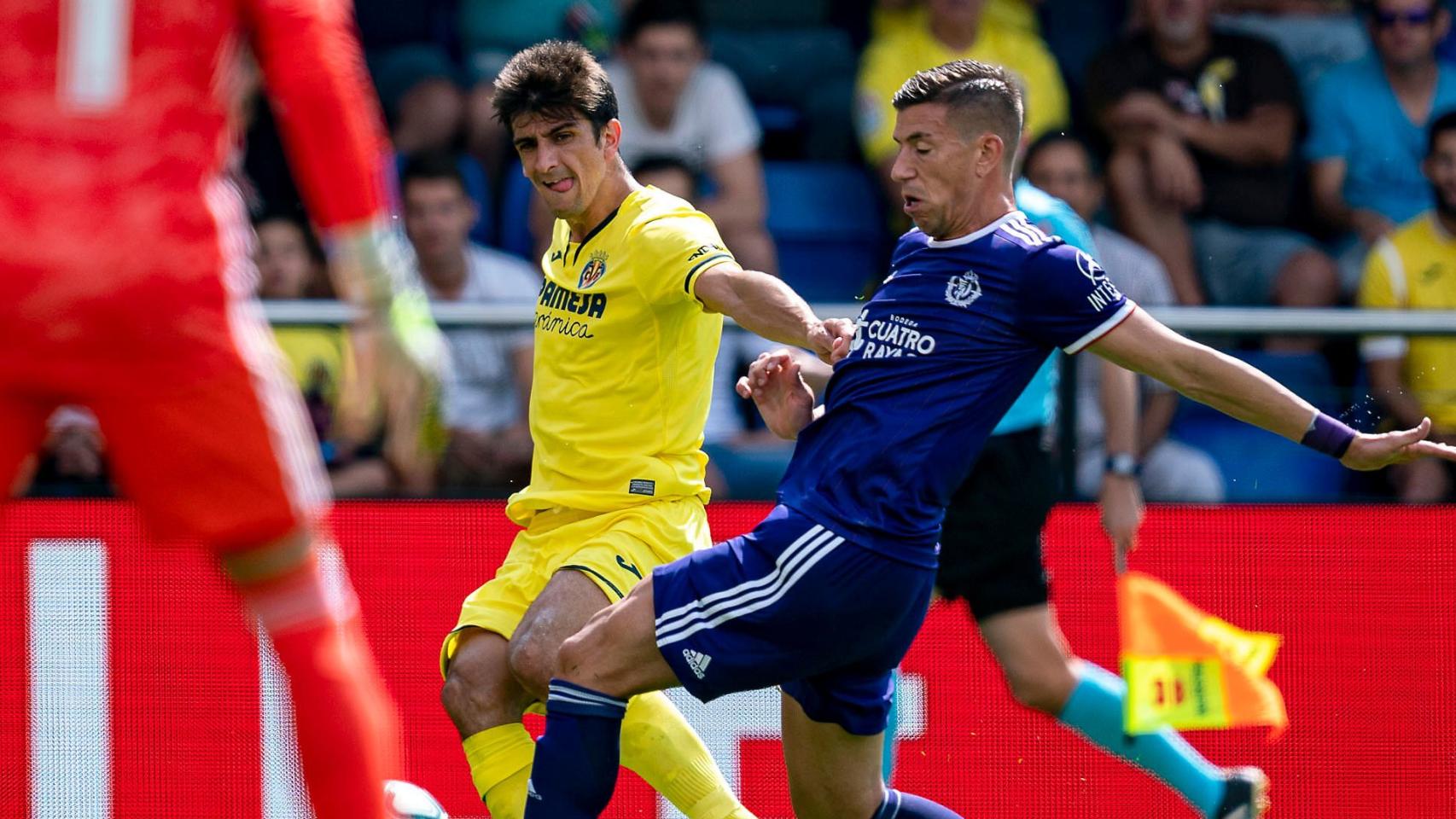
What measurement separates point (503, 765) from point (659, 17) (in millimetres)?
4353

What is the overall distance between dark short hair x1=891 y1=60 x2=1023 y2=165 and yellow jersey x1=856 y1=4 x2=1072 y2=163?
3758mm

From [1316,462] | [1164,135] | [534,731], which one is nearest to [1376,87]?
[1164,135]

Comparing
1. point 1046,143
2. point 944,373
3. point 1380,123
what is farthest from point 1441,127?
point 944,373

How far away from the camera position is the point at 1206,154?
7.99 metres

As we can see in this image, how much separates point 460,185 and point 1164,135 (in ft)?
10.1

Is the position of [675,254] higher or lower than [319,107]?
lower

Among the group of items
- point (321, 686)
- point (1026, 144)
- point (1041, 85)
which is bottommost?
point (321, 686)

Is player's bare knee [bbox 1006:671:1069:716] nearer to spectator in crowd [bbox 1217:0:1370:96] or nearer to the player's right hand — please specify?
the player's right hand

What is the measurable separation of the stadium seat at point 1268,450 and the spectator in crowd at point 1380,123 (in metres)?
1.45

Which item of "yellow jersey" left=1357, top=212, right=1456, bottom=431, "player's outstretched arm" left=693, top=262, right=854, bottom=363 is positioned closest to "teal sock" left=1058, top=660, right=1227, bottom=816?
"player's outstretched arm" left=693, top=262, right=854, bottom=363

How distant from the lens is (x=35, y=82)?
294 cm

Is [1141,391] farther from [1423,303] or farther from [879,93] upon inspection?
[879,93]

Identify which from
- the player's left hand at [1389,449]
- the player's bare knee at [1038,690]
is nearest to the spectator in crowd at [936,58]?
the player's bare knee at [1038,690]

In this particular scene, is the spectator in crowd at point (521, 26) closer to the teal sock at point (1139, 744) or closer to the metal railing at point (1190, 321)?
the metal railing at point (1190, 321)
